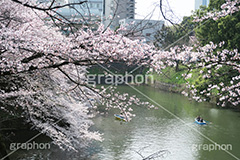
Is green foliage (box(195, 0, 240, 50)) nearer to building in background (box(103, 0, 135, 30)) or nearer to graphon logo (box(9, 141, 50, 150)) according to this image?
graphon logo (box(9, 141, 50, 150))

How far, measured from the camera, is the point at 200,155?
834 centimetres

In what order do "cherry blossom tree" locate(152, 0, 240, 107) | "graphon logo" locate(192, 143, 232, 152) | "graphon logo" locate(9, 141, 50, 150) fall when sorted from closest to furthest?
"cherry blossom tree" locate(152, 0, 240, 107) < "graphon logo" locate(9, 141, 50, 150) < "graphon logo" locate(192, 143, 232, 152)

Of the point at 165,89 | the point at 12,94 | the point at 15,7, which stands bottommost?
the point at 165,89

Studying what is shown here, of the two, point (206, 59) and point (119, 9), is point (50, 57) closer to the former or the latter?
point (119, 9)

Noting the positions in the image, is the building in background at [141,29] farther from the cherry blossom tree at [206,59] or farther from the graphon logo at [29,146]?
the graphon logo at [29,146]

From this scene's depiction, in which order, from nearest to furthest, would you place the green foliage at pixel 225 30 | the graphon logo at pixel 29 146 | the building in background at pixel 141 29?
1. the building in background at pixel 141 29
2. the graphon logo at pixel 29 146
3. the green foliage at pixel 225 30

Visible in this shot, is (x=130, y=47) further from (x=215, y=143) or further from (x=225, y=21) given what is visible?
(x=225, y=21)

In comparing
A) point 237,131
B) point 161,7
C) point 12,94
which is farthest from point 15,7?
point 237,131

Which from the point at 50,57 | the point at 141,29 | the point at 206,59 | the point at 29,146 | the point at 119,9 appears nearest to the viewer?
the point at 141,29

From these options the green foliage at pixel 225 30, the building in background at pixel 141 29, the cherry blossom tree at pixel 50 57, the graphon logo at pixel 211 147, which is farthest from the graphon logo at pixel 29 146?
the green foliage at pixel 225 30

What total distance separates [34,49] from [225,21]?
12.7 m

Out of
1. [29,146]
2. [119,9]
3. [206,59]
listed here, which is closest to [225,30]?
[206,59]

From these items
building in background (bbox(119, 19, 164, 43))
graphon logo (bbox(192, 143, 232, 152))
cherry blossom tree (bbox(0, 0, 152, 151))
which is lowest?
graphon logo (bbox(192, 143, 232, 152))

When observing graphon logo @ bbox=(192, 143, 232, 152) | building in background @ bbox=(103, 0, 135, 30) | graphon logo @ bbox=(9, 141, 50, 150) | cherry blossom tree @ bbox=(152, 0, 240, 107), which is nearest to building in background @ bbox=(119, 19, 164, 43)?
building in background @ bbox=(103, 0, 135, 30)
